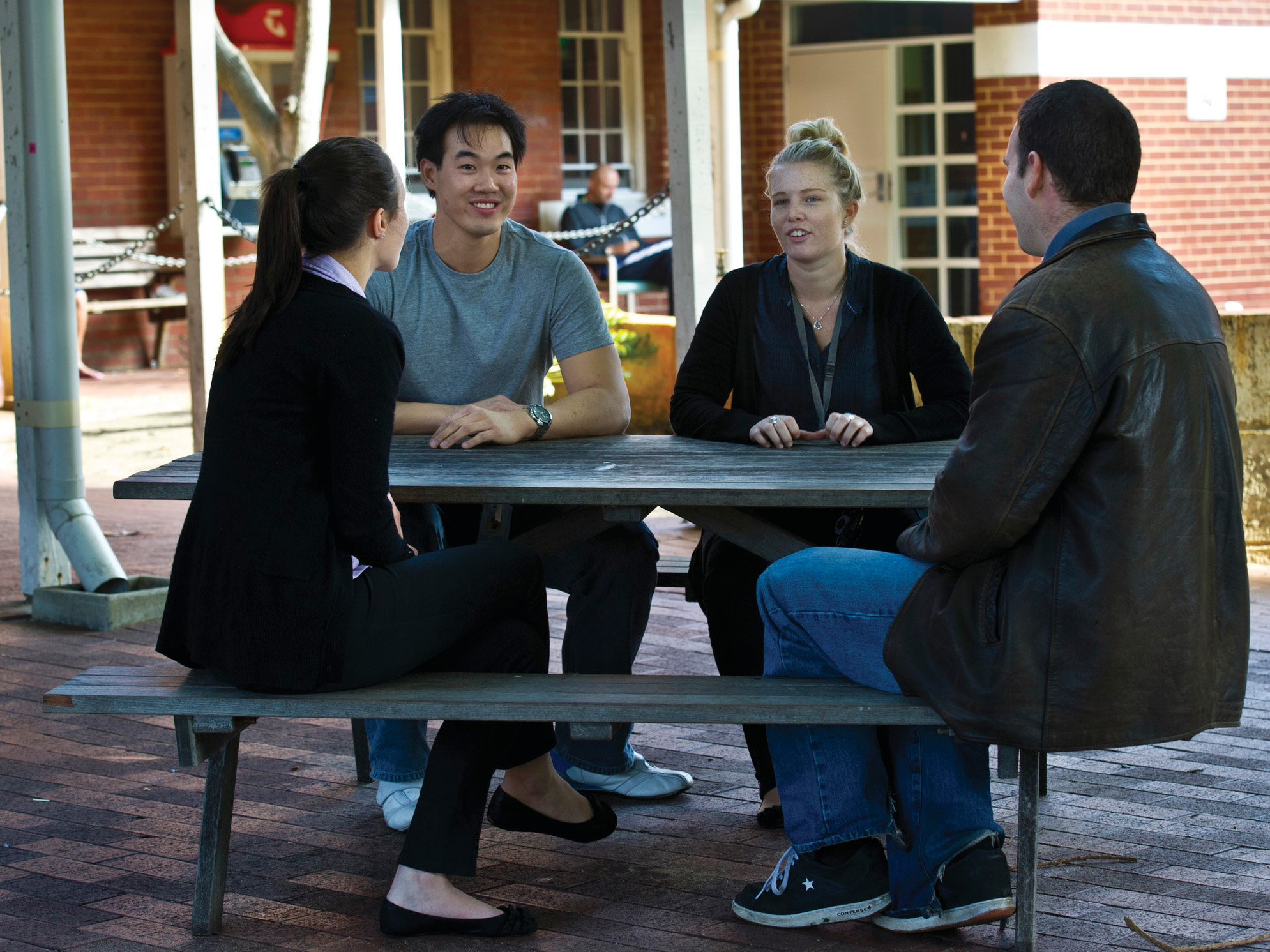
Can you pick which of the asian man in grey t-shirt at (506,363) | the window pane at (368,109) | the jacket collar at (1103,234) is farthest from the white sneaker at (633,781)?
the window pane at (368,109)

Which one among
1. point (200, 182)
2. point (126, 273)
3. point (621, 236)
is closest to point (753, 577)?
point (200, 182)

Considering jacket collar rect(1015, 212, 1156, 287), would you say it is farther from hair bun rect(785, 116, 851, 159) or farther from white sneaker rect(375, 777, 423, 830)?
white sneaker rect(375, 777, 423, 830)

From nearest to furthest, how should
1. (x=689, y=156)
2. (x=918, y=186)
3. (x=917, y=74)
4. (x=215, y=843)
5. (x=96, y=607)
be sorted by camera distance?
1. (x=215, y=843)
2. (x=96, y=607)
3. (x=689, y=156)
4. (x=917, y=74)
5. (x=918, y=186)

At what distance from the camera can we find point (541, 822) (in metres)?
2.99

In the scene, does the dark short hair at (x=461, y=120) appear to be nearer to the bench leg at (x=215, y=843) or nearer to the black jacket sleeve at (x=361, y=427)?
the black jacket sleeve at (x=361, y=427)

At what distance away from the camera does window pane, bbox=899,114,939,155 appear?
13516mm

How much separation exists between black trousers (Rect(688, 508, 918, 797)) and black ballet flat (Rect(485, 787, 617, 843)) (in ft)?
1.28

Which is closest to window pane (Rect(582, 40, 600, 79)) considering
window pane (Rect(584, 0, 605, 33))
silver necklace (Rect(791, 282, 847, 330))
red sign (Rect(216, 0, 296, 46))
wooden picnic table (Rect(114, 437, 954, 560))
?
window pane (Rect(584, 0, 605, 33))

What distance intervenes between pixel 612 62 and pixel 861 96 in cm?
257

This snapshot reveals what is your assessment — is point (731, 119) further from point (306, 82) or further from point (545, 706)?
point (545, 706)

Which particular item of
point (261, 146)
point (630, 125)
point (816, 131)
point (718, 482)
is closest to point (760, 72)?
point (630, 125)

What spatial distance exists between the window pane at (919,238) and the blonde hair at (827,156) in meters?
10.4

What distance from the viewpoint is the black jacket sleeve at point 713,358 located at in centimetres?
352

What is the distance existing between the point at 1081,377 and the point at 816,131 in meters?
1.48
